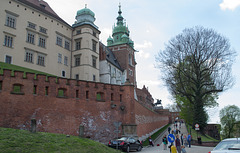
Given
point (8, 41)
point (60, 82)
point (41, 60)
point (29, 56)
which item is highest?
point (8, 41)

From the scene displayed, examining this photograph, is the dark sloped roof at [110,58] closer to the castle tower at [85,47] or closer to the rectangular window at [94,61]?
the rectangular window at [94,61]

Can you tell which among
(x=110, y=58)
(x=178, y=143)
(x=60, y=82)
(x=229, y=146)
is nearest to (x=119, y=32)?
(x=110, y=58)

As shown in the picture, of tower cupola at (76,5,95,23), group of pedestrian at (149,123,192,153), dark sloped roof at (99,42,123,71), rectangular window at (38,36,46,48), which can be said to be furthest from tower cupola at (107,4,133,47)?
group of pedestrian at (149,123,192,153)

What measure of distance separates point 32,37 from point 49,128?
62.8 feet

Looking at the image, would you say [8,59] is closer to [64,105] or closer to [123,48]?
[64,105]

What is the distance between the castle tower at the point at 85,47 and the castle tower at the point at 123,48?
1862cm

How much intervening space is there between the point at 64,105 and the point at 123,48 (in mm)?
42503

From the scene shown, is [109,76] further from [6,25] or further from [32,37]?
[6,25]

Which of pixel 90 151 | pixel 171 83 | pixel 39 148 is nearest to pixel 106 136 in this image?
pixel 90 151

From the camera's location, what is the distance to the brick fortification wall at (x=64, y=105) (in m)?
17.5

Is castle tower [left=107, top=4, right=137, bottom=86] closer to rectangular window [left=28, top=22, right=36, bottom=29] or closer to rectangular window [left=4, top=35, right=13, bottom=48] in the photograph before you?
rectangular window [left=28, top=22, right=36, bottom=29]

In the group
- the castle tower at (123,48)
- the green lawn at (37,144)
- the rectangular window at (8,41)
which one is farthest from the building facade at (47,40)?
the green lawn at (37,144)

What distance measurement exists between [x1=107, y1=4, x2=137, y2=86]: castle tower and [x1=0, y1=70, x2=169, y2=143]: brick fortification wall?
34113 mm

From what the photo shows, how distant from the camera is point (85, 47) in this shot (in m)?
40.0
